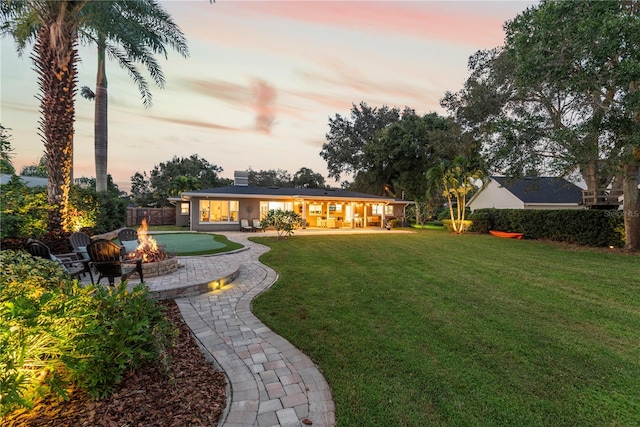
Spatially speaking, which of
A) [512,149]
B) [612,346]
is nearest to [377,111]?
[512,149]

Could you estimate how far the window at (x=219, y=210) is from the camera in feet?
58.1

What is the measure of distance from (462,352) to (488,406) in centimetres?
93

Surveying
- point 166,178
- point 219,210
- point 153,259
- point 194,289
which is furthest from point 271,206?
point 166,178

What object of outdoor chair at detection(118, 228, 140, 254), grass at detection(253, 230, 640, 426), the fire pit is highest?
outdoor chair at detection(118, 228, 140, 254)

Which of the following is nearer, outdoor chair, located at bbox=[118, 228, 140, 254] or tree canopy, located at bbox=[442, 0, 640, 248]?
outdoor chair, located at bbox=[118, 228, 140, 254]

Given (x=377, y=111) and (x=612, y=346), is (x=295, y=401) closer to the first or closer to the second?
(x=612, y=346)

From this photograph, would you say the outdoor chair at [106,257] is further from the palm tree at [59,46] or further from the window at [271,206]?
the window at [271,206]

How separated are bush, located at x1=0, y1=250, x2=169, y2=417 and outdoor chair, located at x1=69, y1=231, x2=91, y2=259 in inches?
138

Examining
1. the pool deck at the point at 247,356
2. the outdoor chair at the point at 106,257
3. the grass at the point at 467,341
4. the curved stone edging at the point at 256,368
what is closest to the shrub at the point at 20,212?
the outdoor chair at the point at 106,257

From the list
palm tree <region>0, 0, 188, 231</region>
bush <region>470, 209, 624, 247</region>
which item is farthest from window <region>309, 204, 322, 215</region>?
palm tree <region>0, 0, 188, 231</region>

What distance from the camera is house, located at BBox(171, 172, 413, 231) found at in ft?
57.8

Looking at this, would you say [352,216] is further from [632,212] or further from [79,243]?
[79,243]

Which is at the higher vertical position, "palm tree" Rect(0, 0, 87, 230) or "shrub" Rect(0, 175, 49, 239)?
"palm tree" Rect(0, 0, 87, 230)

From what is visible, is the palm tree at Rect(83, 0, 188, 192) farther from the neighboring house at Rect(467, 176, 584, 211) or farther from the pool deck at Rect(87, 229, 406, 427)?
the neighboring house at Rect(467, 176, 584, 211)
